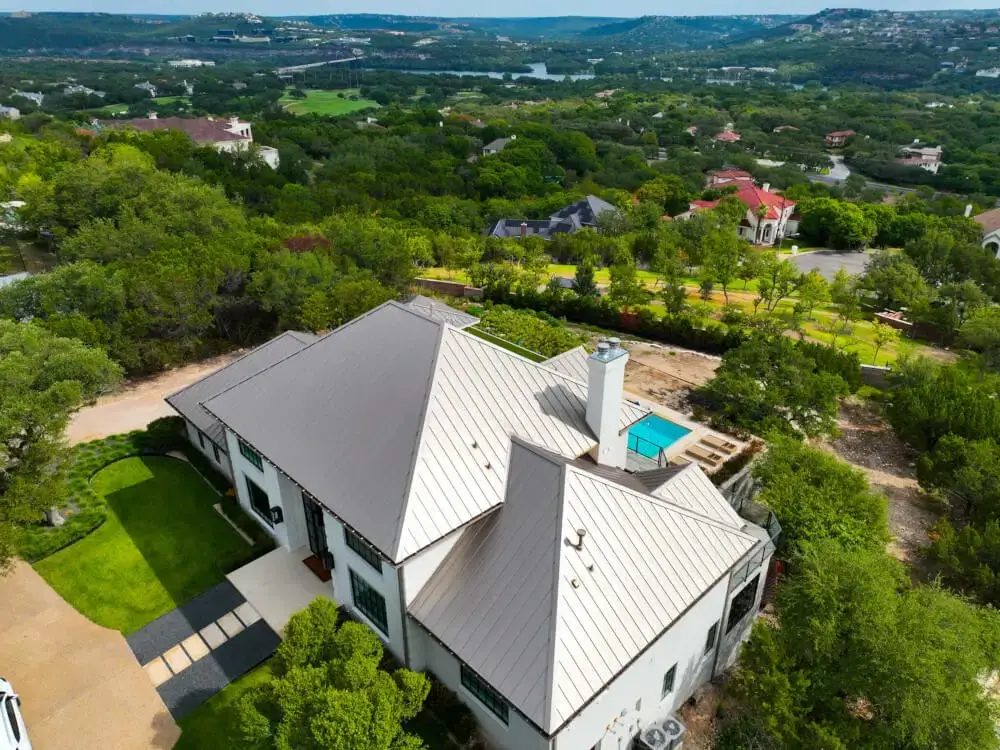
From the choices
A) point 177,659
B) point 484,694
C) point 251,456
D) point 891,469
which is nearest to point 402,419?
point 484,694

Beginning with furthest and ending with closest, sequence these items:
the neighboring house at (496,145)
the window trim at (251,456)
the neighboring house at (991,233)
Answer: the neighboring house at (496,145) → the neighboring house at (991,233) → the window trim at (251,456)

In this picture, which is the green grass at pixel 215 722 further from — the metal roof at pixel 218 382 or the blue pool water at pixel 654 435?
the blue pool water at pixel 654 435

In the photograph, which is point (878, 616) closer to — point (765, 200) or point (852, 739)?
point (852, 739)

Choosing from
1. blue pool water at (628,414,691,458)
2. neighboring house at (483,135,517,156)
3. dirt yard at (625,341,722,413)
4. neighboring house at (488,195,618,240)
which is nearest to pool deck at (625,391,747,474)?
blue pool water at (628,414,691,458)

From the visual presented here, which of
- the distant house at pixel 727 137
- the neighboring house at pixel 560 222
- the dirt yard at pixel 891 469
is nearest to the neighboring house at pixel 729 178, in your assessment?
the neighboring house at pixel 560 222

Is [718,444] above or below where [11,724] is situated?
below

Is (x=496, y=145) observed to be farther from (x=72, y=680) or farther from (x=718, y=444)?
(x=72, y=680)
